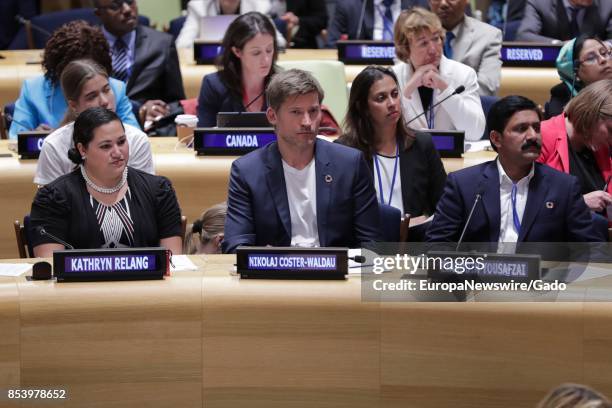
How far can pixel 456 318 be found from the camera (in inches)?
128

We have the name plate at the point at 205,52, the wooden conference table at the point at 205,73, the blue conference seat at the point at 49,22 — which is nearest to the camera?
the wooden conference table at the point at 205,73

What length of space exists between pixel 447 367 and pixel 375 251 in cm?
51

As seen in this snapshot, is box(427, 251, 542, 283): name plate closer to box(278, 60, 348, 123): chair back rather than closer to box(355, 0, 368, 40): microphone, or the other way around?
box(278, 60, 348, 123): chair back

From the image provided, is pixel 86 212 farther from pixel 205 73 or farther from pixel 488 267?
pixel 205 73

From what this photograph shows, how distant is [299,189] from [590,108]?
3.84ft

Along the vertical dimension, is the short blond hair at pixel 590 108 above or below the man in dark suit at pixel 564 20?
below

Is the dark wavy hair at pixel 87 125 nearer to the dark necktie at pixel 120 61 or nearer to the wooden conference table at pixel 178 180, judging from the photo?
the wooden conference table at pixel 178 180

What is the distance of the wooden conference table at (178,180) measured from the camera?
4980 millimetres

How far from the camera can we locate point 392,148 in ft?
14.8

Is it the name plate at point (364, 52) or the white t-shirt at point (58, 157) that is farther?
the name plate at point (364, 52)

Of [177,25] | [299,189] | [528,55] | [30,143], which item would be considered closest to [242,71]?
[30,143]

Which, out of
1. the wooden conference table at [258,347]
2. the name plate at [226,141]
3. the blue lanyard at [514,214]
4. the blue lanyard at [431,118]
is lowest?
the wooden conference table at [258,347]

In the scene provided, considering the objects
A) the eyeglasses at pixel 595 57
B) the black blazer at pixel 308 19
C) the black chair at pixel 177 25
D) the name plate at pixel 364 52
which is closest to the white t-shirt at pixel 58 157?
the eyeglasses at pixel 595 57

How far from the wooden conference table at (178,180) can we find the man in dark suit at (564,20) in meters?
1.96
